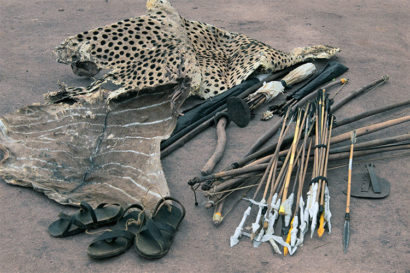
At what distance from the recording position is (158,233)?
272cm

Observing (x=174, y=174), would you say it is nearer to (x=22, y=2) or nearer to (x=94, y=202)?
(x=94, y=202)

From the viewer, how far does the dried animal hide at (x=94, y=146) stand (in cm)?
322

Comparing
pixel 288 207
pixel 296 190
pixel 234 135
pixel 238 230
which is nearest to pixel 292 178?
pixel 296 190

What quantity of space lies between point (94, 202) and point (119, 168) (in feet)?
1.07

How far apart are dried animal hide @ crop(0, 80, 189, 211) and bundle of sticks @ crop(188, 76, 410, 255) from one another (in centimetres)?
42

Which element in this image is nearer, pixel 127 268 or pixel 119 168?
pixel 127 268

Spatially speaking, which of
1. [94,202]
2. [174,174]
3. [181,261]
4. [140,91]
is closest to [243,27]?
[140,91]

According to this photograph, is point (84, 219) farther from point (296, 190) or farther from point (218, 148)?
point (296, 190)

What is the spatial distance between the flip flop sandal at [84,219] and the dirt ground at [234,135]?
0.05 metres

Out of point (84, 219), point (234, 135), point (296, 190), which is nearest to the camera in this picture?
point (84, 219)

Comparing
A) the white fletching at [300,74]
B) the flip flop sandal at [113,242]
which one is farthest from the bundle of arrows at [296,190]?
the white fletching at [300,74]

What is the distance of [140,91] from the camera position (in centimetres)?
390

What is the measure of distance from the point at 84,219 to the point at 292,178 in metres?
1.27

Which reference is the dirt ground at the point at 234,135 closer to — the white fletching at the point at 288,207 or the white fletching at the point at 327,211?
the white fletching at the point at 327,211
